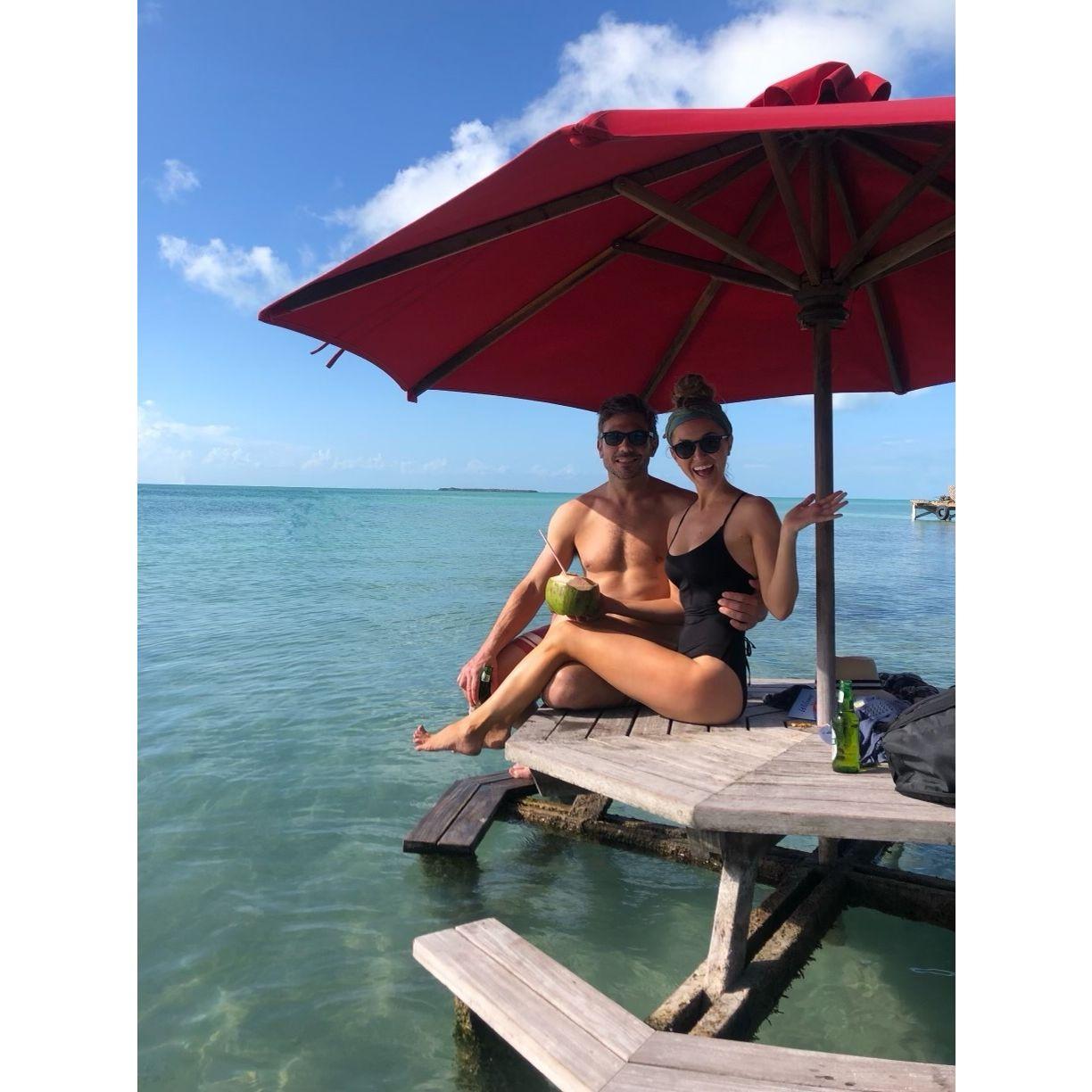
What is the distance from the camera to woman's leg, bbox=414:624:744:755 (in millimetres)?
3303

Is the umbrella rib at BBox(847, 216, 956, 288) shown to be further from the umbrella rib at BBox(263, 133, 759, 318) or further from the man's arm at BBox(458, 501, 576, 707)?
the man's arm at BBox(458, 501, 576, 707)

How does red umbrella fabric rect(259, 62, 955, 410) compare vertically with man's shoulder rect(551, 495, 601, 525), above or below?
above

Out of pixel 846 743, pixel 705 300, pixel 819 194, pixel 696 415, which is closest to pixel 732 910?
pixel 846 743

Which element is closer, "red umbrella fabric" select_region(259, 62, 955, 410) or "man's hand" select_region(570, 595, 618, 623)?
"red umbrella fabric" select_region(259, 62, 955, 410)

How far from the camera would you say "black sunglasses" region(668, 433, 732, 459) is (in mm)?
3500

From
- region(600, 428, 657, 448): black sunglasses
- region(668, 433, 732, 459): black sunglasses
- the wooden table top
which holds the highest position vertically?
region(600, 428, 657, 448): black sunglasses

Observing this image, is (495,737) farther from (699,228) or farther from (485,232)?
(699,228)

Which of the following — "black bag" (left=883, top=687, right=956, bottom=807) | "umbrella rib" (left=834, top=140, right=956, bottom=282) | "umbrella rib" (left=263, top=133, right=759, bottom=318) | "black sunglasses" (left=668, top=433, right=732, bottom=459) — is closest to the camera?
"black bag" (left=883, top=687, right=956, bottom=807)

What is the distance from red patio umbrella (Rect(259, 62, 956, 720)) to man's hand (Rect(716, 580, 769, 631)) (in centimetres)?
28

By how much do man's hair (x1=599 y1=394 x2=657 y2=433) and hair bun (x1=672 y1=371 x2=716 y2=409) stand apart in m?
0.39

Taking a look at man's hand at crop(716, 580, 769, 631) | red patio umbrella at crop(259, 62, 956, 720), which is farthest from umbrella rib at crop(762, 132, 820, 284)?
man's hand at crop(716, 580, 769, 631)

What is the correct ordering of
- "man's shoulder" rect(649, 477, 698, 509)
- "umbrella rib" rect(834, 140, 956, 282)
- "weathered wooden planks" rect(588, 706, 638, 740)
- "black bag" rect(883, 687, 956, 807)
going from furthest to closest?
"man's shoulder" rect(649, 477, 698, 509), "weathered wooden planks" rect(588, 706, 638, 740), "umbrella rib" rect(834, 140, 956, 282), "black bag" rect(883, 687, 956, 807)

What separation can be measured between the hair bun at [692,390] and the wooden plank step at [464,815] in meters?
2.80

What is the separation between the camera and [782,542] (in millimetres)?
3107
